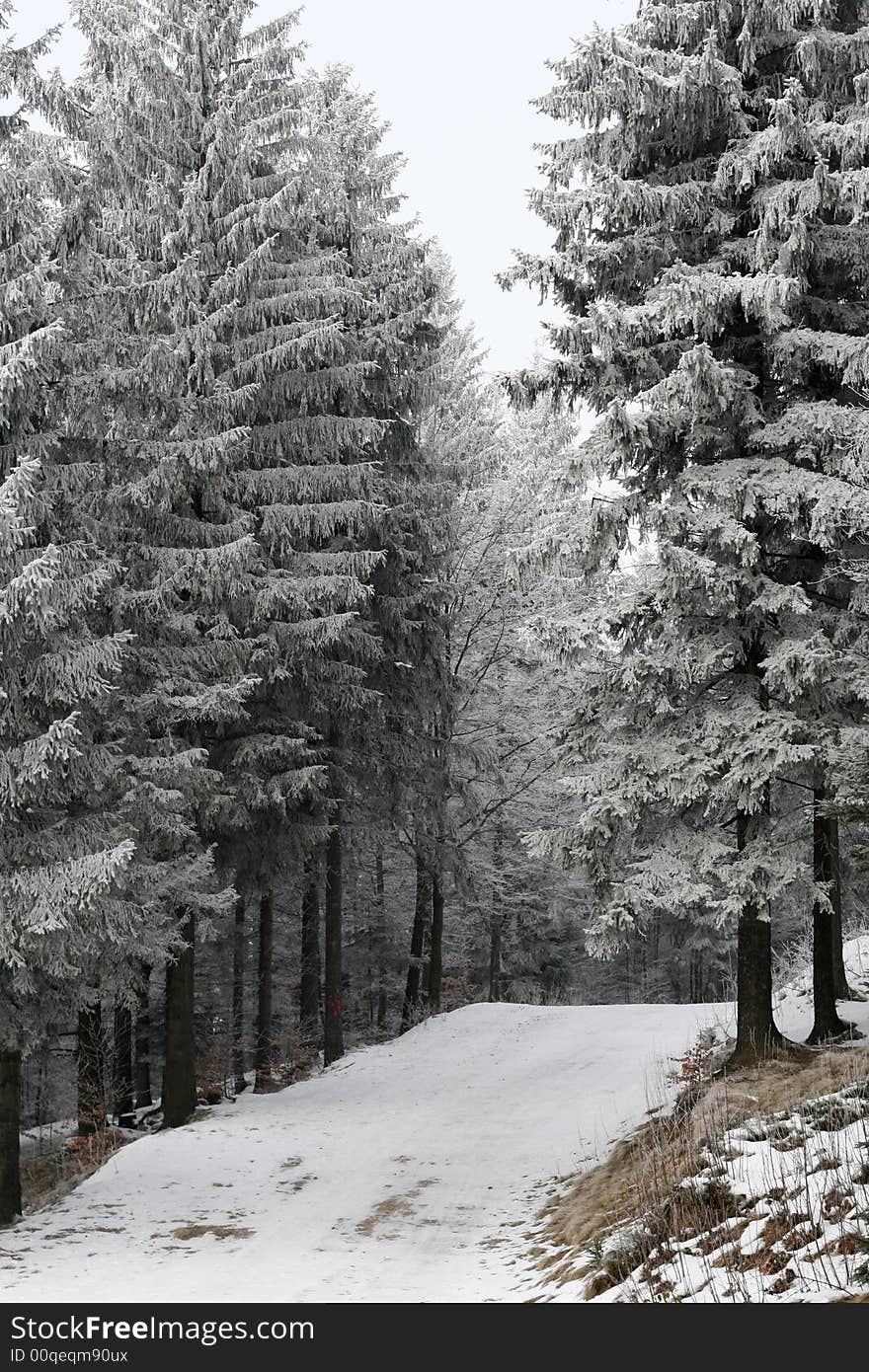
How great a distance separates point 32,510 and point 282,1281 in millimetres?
6405

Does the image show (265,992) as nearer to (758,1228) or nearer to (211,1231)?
(211,1231)

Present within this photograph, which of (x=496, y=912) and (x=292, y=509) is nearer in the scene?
(x=292, y=509)

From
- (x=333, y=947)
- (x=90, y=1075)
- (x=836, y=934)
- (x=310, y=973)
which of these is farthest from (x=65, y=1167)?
(x=836, y=934)

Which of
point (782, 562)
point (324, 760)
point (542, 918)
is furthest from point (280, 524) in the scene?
point (542, 918)

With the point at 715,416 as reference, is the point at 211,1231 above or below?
below

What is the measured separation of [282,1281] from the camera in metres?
6.92

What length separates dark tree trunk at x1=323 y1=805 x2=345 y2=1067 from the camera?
52.4ft

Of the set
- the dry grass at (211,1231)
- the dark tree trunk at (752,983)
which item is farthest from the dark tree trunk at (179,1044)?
the dark tree trunk at (752,983)

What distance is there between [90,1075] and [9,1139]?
5.13 metres

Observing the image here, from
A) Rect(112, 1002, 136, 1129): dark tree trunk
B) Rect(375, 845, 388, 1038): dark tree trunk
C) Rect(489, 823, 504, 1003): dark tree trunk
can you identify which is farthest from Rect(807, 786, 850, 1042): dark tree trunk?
Rect(375, 845, 388, 1038): dark tree trunk

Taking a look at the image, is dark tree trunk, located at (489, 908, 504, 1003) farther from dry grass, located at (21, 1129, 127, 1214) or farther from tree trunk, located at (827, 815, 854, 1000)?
dry grass, located at (21, 1129, 127, 1214)

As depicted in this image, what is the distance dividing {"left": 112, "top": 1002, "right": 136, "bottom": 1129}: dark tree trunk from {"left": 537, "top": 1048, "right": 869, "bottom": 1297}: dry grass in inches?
344

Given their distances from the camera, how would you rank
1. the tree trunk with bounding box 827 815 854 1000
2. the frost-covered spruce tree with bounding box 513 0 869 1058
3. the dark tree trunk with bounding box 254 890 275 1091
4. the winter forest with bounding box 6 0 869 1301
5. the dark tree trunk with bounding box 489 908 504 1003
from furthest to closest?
1. the dark tree trunk with bounding box 489 908 504 1003
2. the dark tree trunk with bounding box 254 890 275 1091
3. the tree trunk with bounding box 827 815 854 1000
4. the frost-covered spruce tree with bounding box 513 0 869 1058
5. the winter forest with bounding box 6 0 869 1301

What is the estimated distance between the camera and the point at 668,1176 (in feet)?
23.4
